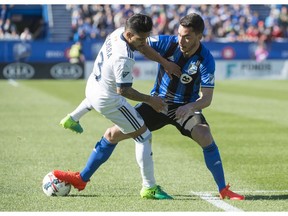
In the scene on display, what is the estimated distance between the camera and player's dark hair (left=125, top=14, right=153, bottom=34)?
7.53 m

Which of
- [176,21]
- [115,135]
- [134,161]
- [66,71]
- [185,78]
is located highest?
[185,78]

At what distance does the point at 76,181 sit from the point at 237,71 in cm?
2943

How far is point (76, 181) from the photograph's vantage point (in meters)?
8.27

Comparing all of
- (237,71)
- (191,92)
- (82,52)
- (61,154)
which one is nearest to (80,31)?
(82,52)

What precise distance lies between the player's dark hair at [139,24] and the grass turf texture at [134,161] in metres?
1.75

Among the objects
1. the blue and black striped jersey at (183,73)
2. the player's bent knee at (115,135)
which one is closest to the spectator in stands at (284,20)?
the blue and black striped jersey at (183,73)

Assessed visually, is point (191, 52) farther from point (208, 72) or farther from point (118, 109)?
point (118, 109)

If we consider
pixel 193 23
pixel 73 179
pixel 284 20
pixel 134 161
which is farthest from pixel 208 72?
pixel 284 20

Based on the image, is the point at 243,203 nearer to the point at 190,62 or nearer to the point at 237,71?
the point at 190,62

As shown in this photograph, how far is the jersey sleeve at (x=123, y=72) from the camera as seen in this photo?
24.7 ft

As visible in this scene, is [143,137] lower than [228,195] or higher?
higher

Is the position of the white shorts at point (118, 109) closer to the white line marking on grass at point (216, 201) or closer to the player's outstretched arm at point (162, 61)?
the player's outstretched arm at point (162, 61)

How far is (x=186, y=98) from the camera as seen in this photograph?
27.8 feet

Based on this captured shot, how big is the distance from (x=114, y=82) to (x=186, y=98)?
1.04m
